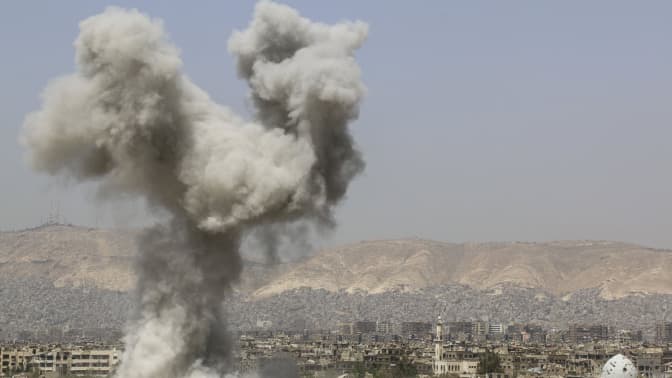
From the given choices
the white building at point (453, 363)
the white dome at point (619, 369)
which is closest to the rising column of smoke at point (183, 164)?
the white dome at point (619, 369)

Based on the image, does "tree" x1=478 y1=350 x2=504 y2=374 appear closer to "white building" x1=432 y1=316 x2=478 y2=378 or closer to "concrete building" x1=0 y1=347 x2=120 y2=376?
"white building" x1=432 y1=316 x2=478 y2=378

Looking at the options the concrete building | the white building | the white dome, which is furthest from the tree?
the white dome

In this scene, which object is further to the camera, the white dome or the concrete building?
the concrete building

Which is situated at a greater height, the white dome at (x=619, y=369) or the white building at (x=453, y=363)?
the white building at (x=453, y=363)

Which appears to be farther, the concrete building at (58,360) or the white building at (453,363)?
the white building at (453,363)

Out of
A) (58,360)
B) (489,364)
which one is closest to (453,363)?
(489,364)

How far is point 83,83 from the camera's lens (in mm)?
61312

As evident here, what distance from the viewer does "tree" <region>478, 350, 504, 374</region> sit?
461 feet

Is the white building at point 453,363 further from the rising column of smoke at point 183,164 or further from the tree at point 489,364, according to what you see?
the rising column of smoke at point 183,164

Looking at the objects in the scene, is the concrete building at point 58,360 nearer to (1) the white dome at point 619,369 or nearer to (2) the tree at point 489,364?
(2) the tree at point 489,364

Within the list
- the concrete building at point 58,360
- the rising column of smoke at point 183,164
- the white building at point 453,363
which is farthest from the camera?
the white building at point 453,363

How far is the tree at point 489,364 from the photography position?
140 m

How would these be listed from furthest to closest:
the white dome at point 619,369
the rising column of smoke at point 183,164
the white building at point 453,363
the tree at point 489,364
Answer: the white building at point 453,363 → the tree at point 489,364 → the white dome at point 619,369 → the rising column of smoke at point 183,164

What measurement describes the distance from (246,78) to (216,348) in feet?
39.7
